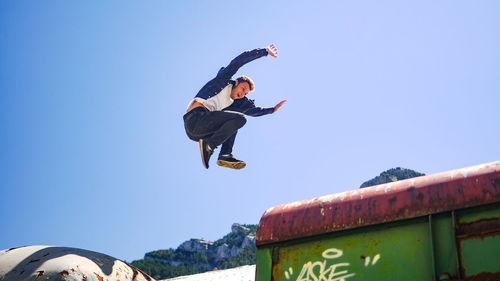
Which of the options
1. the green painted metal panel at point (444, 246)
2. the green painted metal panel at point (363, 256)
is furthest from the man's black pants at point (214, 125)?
the green painted metal panel at point (444, 246)

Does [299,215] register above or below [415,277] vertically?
above

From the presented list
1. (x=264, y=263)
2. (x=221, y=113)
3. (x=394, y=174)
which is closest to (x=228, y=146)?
(x=221, y=113)

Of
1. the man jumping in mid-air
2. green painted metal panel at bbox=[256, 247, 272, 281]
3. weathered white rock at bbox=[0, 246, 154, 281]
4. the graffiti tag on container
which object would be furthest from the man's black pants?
the graffiti tag on container

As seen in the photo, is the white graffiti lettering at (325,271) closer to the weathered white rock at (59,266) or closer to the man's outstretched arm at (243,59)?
the weathered white rock at (59,266)

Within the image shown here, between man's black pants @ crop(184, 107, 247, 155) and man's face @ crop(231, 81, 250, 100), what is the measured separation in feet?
0.92

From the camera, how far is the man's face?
6984mm

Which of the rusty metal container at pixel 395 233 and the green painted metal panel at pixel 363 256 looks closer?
the rusty metal container at pixel 395 233

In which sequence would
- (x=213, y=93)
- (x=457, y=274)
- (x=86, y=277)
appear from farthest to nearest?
(x=213, y=93) → (x=86, y=277) → (x=457, y=274)

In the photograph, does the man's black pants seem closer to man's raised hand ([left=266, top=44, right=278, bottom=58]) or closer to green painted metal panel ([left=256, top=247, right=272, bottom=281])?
man's raised hand ([left=266, top=44, right=278, bottom=58])

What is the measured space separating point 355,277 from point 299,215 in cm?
64

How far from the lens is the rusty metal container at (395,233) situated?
3143 mm

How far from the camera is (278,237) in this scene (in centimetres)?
385

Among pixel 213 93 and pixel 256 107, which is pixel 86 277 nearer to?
pixel 213 93

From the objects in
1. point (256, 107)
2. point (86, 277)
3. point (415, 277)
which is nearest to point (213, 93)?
point (256, 107)
